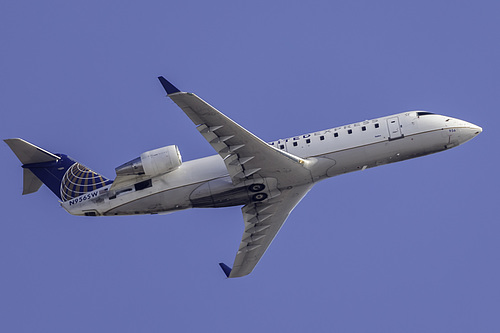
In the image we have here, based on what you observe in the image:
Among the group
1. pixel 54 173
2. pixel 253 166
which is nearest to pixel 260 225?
pixel 253 166

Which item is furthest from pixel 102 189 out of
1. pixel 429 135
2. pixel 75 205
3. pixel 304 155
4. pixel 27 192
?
pixel 429 135

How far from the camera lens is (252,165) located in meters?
45.3

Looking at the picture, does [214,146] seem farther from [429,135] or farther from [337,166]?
[429,135]

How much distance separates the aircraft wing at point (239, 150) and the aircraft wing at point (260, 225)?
2547 mm

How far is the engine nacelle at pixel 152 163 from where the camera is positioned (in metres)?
45.5

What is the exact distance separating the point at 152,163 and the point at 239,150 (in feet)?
18.3

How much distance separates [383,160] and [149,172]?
14.8 meters

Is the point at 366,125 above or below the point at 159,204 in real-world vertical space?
above

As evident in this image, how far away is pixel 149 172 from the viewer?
45750mm

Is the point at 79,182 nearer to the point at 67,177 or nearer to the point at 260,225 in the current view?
the point at 67,177

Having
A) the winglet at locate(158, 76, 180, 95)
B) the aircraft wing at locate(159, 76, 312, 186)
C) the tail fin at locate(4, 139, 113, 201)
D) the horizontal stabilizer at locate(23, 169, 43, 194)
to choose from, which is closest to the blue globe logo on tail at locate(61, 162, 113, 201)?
the tail fin at locate(4, 139, 113, 201)

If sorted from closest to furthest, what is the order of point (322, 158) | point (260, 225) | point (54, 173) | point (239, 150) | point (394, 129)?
point (239, 150), point (322, 158), point (394, 129), point (54, 173), point (260, 225)

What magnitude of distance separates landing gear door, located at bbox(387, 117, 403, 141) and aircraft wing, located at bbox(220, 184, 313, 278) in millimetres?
6287

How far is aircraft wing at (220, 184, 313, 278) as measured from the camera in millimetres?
49031
